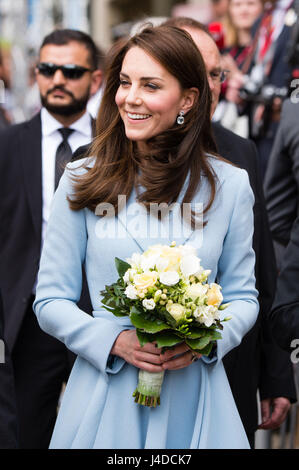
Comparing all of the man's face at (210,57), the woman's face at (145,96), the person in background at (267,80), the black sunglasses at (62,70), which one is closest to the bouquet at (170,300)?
the woman's face at (145,96)

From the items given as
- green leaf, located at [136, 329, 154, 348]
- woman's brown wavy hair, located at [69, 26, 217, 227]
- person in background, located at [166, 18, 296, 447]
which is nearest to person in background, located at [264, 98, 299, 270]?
person in background, located at [166, 18, 296, 447]

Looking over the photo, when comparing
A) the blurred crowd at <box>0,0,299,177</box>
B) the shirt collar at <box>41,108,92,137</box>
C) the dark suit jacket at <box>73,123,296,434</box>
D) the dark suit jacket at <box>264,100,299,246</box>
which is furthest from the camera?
the blurred crowd at <box>0,0,299,177</box>

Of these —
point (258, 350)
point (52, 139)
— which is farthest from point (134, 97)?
point (52, 139)

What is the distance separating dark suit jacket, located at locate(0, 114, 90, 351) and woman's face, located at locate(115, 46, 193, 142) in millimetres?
1619

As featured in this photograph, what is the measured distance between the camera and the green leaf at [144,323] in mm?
2449

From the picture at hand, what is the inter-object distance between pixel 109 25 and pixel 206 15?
1225 cm

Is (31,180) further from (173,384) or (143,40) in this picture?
(173,384)

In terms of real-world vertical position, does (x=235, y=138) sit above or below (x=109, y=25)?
below

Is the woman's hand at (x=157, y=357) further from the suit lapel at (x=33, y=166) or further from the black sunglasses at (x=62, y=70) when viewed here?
the black sunglasses at (x=62, y=70)

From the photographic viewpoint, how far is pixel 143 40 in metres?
2.88

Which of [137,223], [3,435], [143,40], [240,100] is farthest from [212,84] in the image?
[240,100]

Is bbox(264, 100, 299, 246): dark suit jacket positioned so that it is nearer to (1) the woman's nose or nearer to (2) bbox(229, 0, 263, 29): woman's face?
(1) the woman's nose

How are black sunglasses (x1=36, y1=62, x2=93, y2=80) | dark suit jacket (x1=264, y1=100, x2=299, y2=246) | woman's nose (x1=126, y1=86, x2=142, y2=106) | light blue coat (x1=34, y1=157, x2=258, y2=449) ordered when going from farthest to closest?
1. black sunglasses (x1=36, y1=62, x2=93, y2=80)
2. dark suit jacket (x1=264, y1=100, x2=299, y2=246)
3. woman's nose (x1=126, y1=86, x2=142, y2=106)
4. light blue coat (x1=34, y1=157, x2=258, y2=449)

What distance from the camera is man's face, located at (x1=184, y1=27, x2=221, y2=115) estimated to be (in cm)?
377
